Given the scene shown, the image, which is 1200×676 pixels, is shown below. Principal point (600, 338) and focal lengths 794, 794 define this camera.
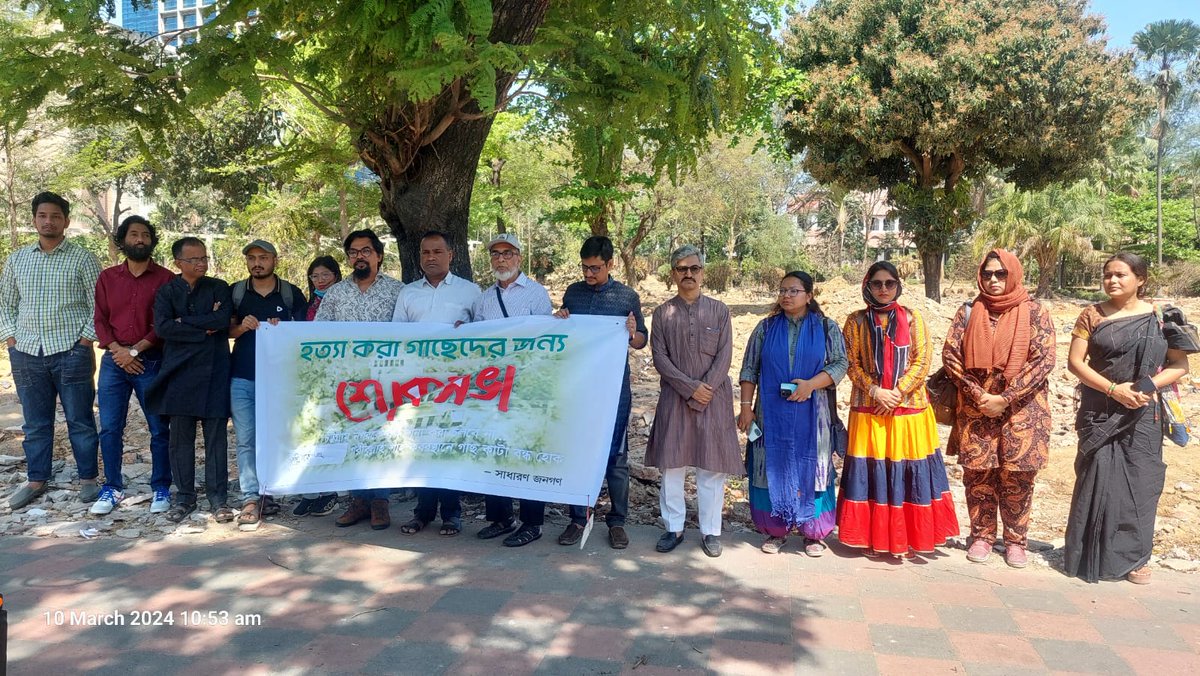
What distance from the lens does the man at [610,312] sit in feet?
14.7

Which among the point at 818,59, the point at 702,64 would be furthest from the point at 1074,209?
the point at 702,64

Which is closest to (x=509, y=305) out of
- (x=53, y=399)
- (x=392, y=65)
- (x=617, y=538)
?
(x=617, y=538)

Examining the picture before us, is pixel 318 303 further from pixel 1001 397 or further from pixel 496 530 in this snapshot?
pixel 1001 397

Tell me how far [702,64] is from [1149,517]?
351cm

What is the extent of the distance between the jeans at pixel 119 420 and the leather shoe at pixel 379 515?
143 centimetres

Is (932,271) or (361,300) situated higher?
(932,271)

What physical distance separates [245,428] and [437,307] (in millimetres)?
1482

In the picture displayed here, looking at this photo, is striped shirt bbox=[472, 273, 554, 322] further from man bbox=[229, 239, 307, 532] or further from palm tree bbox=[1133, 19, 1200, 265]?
palm tree bbox=[1133, 19, 1200, 265]

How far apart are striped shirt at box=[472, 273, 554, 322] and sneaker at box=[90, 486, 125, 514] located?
264 centimetres

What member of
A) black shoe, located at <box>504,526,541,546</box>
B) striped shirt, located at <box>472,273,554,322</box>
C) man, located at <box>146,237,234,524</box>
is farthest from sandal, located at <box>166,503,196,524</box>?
striped shirt, located at <box>472,273,554,322</box>

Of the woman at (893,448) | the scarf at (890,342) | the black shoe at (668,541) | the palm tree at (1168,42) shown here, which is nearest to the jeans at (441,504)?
the black shoe at (668,541)

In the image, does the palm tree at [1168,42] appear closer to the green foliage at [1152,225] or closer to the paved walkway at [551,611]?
the green foliage at [1152,225]

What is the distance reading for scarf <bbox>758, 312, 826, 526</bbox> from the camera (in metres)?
4.28

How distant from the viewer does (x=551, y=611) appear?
11.6ft
